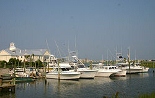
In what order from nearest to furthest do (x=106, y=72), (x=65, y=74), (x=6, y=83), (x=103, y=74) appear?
(x=6, y=83), (x=65, y=74), (x=106, y=72), (x=103, y=74)

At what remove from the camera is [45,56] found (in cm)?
13012

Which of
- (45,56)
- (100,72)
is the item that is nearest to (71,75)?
(100,72)

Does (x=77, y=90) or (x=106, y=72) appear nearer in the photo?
(x=77, y=90)

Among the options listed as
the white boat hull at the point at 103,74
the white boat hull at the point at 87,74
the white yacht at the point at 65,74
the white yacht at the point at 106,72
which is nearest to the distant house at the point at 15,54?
the white boat hull at the point at 103,74

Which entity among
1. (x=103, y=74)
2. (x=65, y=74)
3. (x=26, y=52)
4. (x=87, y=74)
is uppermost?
(x=26, y=52)

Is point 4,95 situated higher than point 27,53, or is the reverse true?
point 27,53

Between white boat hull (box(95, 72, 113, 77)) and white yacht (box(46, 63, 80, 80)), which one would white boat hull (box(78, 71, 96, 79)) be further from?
white boat hull (box(95, 72, 113, 77))

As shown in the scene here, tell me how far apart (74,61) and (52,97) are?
38808 millimetres

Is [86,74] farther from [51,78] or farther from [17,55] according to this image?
[17,55]

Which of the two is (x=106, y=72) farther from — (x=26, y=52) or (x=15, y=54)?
(x=26, y=52)

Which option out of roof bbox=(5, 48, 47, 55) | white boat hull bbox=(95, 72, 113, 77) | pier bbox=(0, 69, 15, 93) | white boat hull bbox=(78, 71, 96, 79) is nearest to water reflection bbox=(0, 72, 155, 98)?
pier bbox=(0, 69, 15, 93)

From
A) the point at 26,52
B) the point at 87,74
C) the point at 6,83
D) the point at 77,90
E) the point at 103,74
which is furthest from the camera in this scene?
the point at 26,52

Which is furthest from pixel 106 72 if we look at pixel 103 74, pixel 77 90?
pixel 77 90

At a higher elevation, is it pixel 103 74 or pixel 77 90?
pixel 103 74
